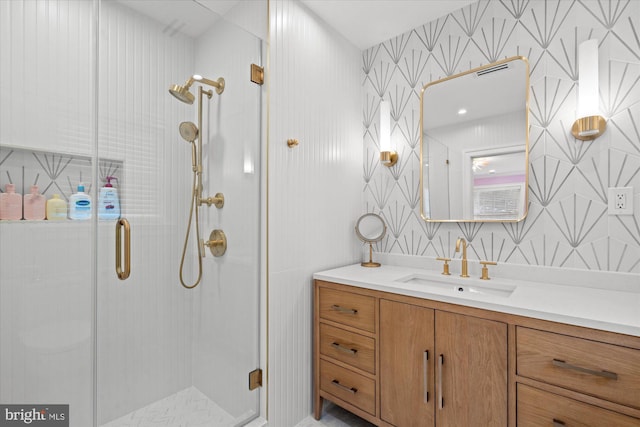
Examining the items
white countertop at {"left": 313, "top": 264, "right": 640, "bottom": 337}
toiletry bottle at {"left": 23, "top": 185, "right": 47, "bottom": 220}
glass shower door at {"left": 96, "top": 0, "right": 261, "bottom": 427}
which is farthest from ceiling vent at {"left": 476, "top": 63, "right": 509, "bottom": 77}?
toiletry bottle at {"left": 23, "top": 185, "right": 47, "bottom": 220}

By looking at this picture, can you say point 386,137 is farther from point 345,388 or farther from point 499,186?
point 345,388

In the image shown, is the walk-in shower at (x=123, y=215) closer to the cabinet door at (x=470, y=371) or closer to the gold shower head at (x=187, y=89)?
the gold shower head at (x=187, y=89)

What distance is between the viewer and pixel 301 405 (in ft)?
5.81

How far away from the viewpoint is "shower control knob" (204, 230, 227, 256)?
1485 millimetres

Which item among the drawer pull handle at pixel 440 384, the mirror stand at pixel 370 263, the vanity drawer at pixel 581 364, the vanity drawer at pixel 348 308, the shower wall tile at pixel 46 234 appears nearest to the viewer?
the vanity drawer at pixel 581 364

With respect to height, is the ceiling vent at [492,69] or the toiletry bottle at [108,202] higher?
the ceiling vent at [492,69]

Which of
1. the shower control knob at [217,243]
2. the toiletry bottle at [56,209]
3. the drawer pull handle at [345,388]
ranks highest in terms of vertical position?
the toiletry bottle at [56,209]

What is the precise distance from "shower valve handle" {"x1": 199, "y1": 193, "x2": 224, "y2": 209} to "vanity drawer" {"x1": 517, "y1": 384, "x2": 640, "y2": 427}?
1.49m

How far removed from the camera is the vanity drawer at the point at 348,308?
1.57 metres

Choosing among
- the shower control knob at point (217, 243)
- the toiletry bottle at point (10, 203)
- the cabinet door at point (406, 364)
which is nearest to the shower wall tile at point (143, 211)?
the shower control knob at point (217, 243)

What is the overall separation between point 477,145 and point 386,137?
1.92ft

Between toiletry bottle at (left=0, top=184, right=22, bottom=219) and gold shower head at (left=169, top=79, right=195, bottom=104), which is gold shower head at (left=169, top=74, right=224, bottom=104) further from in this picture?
toiletry bottle at (left=0, top=184, right=22, bottom=219)

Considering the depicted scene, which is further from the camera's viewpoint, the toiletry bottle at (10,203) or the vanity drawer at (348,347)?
the vanity drawer at (348,347)

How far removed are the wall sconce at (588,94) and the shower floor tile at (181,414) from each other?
87.6 inches
